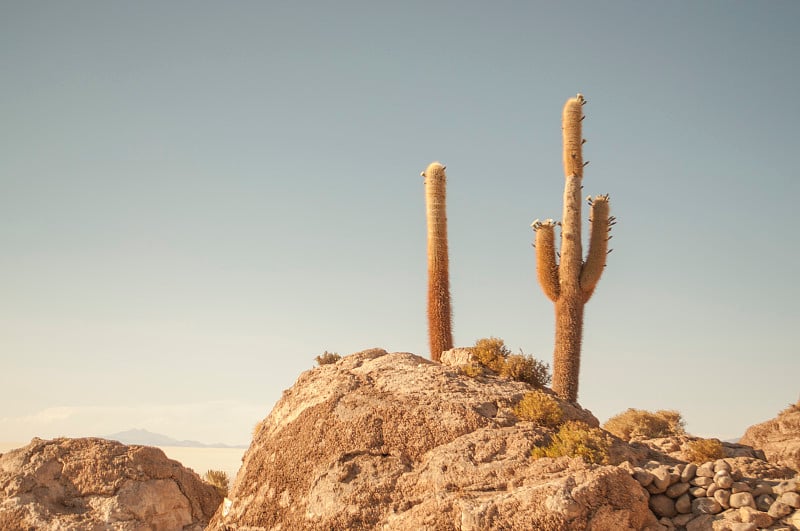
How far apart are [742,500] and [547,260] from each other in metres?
10.8

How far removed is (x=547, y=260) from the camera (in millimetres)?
19672

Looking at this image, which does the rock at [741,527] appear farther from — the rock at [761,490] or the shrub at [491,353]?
the shrub at [491,353]

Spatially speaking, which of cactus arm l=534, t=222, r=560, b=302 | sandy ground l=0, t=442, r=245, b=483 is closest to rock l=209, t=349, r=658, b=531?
cactus arm l=534, t=222, r=560, b=302

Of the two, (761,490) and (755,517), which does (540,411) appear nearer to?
(761,490)

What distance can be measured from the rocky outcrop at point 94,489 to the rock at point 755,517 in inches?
419

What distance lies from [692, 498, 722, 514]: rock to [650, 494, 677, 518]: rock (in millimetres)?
294

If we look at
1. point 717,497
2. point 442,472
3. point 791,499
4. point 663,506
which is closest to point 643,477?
point 663,506

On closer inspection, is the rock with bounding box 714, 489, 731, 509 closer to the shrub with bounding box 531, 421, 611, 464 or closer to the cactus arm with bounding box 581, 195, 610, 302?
the shrub with bounding box 531, 421, 611, 464

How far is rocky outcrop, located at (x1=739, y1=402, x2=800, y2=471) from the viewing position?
1920cm

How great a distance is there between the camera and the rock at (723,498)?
9578 millimetres

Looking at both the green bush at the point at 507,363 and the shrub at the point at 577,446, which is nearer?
the shrub at the point at 577,446

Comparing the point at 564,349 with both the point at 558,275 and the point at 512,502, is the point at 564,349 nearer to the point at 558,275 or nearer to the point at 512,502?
the point at 558,275

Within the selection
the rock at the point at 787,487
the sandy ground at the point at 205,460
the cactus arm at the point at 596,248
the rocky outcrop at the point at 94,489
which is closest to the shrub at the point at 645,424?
the cactus arm at the point at 596,248

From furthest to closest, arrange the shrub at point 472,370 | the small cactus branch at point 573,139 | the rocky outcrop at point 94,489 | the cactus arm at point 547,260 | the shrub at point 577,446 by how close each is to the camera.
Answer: the small cactus branch at point 573,139 < the cactus arm at point 547,260 < the shrub at point 472,370 < the rocky outcrop at point 94,489 < the shrub at point 577,446
